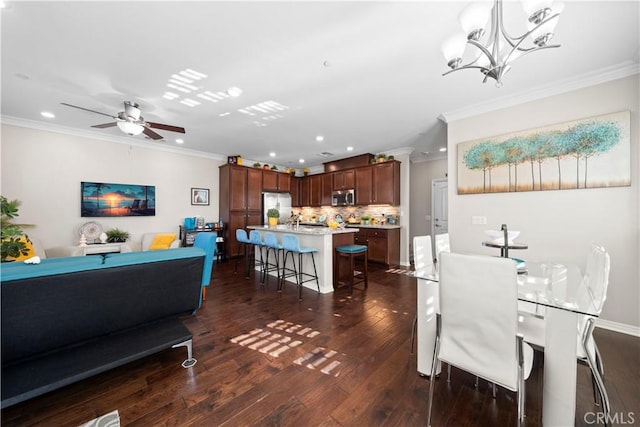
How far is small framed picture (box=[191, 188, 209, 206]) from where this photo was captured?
6080mm

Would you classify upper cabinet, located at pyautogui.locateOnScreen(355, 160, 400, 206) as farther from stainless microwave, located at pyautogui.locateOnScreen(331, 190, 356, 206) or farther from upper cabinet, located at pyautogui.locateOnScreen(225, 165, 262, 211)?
upper cabinet, located at pyautogui.locateOnScreen(225, 165, 262, 211)

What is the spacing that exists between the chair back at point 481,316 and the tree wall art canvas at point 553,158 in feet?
8.78

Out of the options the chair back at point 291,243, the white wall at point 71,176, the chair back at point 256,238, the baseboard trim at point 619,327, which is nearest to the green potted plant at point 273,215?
the chair back at point 256,238

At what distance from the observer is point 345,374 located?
6.19ft

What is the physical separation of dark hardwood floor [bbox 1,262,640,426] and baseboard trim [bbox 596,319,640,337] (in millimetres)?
101

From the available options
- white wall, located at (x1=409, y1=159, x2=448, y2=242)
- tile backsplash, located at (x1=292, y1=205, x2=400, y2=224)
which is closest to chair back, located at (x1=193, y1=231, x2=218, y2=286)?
tile backsplash, located at (x1=292, y1=205, x2=400, y2=224)

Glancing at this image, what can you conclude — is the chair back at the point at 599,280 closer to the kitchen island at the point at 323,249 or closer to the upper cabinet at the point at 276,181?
the kitchen island at the point at 323,249

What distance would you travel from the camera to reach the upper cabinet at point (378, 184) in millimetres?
5820

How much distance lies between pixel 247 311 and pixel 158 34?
3.13 m

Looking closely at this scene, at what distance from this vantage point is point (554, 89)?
2904 millimetres

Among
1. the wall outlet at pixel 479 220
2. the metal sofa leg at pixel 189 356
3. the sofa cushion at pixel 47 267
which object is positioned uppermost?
the wall outlet at pixel 479 220

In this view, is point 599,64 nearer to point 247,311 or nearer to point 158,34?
point 158,34

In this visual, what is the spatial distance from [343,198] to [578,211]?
477cm

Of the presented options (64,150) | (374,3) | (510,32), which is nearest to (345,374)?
(374,3)
